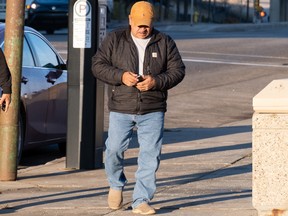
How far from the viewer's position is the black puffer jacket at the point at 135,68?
825 centimetres

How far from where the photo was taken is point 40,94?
11.7m

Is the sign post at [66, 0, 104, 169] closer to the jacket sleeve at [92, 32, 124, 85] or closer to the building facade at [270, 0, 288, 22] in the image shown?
the jacket sleeve at [92, 32, 124, 85]

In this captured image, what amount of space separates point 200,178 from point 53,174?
157 centimetres

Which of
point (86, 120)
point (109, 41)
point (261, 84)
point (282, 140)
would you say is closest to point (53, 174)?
point (86, 120)

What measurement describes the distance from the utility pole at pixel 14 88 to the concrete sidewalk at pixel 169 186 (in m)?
0.21

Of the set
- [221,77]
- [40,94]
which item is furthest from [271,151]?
[221,77]

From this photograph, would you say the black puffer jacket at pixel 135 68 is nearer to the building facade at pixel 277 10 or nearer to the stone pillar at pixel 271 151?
the stone pillar at pixel 271 151

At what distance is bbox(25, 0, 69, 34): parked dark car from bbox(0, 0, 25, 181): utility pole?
26362 mm

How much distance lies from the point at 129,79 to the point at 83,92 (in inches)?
114

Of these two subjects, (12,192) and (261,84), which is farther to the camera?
(261,84)

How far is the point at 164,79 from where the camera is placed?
816 cm

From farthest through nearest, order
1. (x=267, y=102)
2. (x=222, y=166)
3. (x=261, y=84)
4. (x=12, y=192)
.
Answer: (x=261, y=84)
(x=222, y=166)
(x=12, y=192)
(x=267, y=102)

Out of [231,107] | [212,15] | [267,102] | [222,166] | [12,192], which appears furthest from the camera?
[212,15]

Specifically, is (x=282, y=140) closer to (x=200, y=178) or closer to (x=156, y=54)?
(x=156, y=54)
